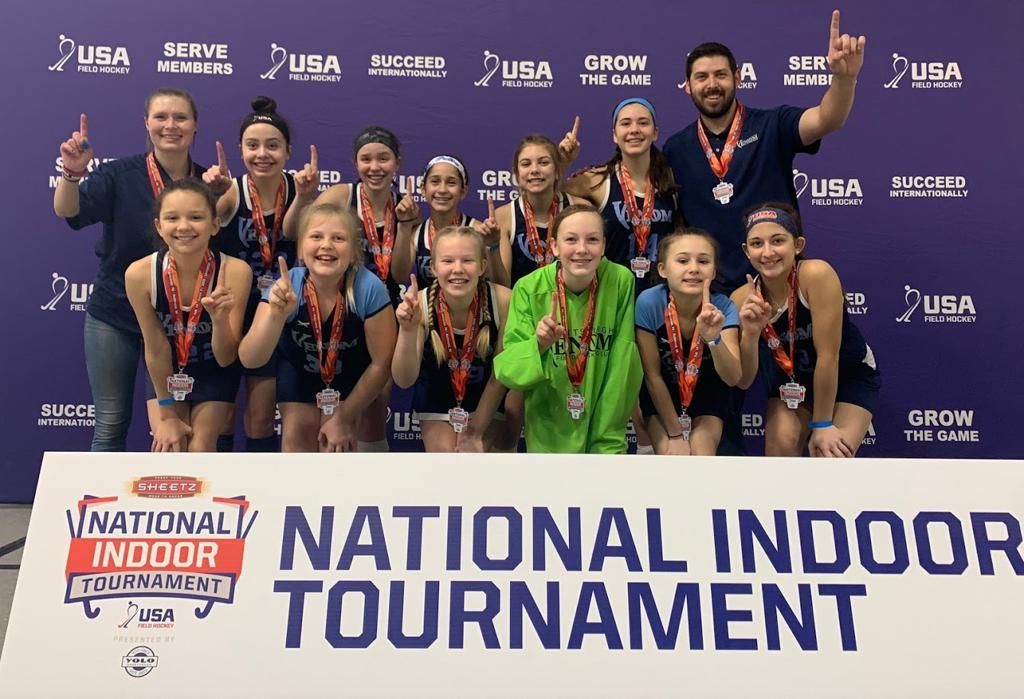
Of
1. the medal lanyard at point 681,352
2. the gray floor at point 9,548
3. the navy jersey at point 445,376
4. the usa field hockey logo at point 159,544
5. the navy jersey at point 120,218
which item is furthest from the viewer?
the navy jersey at point 120,218

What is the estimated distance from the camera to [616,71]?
199 inches

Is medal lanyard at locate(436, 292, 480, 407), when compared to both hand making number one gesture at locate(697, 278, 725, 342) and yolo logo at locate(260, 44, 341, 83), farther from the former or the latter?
yolo logo at locate(260, 44, 341, 83)

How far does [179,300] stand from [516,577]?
7.72 feet

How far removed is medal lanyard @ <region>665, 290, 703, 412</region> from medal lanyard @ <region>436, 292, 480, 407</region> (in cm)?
88

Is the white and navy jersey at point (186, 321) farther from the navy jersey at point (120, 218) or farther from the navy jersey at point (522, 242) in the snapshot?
the navy jersey at point (522, 242)

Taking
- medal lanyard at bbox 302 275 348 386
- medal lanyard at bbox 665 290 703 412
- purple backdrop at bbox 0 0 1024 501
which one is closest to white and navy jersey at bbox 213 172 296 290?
medal lanyard at bbox 302 275 348 386

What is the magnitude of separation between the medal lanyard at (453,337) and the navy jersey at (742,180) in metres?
1.30

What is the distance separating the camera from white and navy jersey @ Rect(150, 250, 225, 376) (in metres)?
3.79

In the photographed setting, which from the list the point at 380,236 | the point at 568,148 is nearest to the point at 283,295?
the point at 380,236

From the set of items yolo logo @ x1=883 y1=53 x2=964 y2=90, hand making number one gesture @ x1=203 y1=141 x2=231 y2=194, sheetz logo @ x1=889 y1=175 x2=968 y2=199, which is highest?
yolo logo @ x1=883 y1=53 x2=964 y2=90

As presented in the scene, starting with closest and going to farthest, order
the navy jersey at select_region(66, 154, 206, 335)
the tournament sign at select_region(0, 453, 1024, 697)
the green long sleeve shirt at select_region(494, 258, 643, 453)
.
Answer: the tournament sign at select_region(0, 453, 1024, 697) < the green long sleeve shirt at select_region(494, 258, 643, 453) < the navy jersey at select_region(66, 154, 206, 335)

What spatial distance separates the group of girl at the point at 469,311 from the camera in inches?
139

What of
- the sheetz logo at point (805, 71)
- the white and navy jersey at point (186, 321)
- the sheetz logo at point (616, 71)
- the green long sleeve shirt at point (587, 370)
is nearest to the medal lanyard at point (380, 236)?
the white and navy jersey at point (186, 321)

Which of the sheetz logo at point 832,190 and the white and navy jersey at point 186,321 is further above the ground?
the sheetz logo at point 832,190
